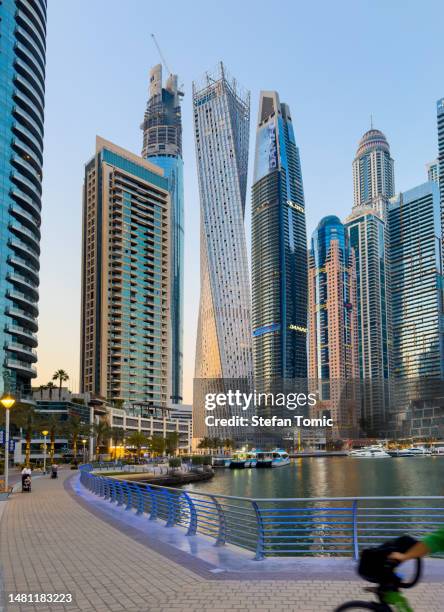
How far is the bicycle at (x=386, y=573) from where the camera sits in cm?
607

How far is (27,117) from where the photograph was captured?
12744 cm

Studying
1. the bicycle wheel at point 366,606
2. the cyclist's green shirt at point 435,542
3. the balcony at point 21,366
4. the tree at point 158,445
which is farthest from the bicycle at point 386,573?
the tree at point 158,445

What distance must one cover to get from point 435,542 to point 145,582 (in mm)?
9034

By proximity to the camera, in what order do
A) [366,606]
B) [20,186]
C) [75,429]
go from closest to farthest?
1. [366,606]
2. [75,429]
3. [20,186]

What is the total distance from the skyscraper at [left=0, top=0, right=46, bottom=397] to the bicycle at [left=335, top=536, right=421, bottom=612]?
113158mm

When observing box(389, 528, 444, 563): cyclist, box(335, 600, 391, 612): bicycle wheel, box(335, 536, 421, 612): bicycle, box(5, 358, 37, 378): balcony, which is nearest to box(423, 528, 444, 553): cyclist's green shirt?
box(389, 528, 444, 563): cyclist

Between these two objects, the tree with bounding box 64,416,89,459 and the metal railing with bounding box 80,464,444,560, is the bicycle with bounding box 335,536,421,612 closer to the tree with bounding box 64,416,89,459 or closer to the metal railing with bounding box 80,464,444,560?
the metal railing with bounding box 80,464,444,560

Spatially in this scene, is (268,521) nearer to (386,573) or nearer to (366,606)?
(366,606)

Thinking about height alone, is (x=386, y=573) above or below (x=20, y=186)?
below

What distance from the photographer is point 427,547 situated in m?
5.68

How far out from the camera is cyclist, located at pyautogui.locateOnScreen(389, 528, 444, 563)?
5609 millimetres

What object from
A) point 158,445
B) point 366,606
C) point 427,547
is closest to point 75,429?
point 158,445

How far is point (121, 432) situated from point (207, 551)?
481 feet

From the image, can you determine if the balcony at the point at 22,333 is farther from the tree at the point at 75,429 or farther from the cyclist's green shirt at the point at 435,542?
the cyclist's green shirt at the point at 435,542
